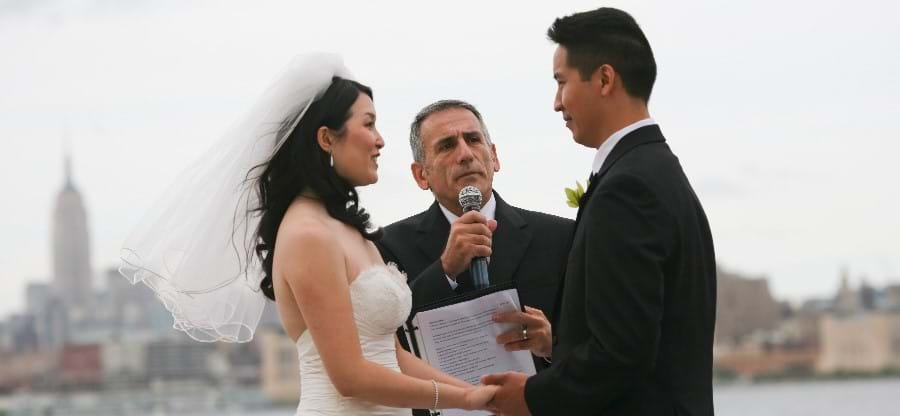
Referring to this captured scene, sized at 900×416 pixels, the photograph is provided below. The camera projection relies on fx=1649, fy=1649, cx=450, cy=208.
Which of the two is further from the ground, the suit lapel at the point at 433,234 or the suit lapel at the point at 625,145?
the suit lapel at the point at 433,234

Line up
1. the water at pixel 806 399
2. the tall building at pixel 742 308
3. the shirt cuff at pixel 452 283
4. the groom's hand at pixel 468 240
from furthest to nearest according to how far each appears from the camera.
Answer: the tall building at pixel 742 308 < the water at pixel 806 399 < the shirt cuff at pixel 452 283 < the groom's hand at pixel 468 240

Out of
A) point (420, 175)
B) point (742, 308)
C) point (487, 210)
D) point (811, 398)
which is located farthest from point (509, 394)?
point (742, 308)

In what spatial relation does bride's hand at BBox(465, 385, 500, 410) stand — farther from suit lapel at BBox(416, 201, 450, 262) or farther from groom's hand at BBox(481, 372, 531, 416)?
suit lapel at BBox(416, 201, 450, 262)

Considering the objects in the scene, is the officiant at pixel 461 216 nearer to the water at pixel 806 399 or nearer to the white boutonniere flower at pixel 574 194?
the white boutonniere flower at pixel 574 194

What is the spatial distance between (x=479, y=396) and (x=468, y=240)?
71 centimetres

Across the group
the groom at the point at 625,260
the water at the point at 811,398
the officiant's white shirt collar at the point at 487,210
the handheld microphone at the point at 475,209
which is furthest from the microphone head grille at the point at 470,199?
the water at the point at 811,398

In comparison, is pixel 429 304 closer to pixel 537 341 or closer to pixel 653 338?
pixel 537 341

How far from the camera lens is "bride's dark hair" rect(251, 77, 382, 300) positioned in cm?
521

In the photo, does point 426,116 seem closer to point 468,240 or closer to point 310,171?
point 468,240

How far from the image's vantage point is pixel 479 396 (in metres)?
5.18

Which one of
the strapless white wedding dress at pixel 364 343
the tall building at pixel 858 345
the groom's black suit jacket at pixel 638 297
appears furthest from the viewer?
the tall building at pixel 858 345

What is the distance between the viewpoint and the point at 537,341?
18.4 feet

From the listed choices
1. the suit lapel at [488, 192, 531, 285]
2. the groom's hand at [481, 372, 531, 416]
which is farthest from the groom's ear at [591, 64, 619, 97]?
the suit lapel at [488, 192, 531, 285]

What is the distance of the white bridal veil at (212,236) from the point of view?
5.49 meters
